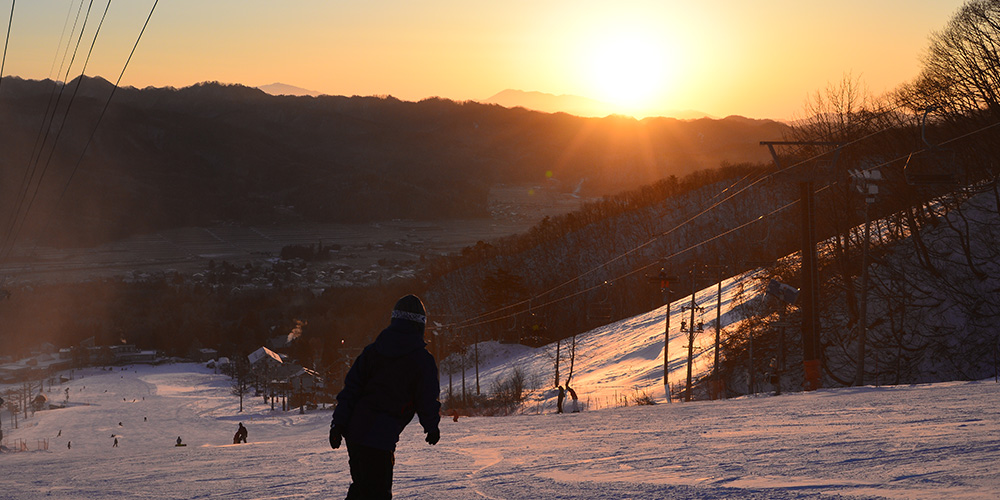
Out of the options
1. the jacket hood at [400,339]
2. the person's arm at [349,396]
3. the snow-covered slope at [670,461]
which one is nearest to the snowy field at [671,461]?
the snow-covered slope at [670,461]

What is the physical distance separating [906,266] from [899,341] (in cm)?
743

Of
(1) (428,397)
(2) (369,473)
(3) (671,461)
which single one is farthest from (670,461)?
(2) (369,473)

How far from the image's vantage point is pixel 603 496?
7.54 metres

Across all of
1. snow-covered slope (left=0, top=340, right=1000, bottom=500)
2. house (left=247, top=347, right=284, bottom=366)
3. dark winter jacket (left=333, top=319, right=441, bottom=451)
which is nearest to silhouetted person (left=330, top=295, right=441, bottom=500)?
dark winter jacket (left=333, top=319, right=441, bottom=451)

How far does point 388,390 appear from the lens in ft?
20.0

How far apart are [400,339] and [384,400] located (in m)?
0.48

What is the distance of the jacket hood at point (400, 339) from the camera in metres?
6.09

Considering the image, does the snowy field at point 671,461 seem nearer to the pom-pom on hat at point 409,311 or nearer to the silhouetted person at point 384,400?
the silhouetted person at point 384,400

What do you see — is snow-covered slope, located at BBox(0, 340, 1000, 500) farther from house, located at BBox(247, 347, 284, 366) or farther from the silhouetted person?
house, located at BBox(247, 347, 284, 366)

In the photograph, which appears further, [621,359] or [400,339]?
[621,359]

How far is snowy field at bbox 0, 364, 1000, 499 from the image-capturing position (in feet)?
24.1

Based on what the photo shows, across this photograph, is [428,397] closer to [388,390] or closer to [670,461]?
[388,390]

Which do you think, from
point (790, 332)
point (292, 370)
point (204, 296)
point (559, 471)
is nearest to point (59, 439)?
point (292, 370)

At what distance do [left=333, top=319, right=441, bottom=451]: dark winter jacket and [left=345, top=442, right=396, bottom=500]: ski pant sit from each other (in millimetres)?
64
